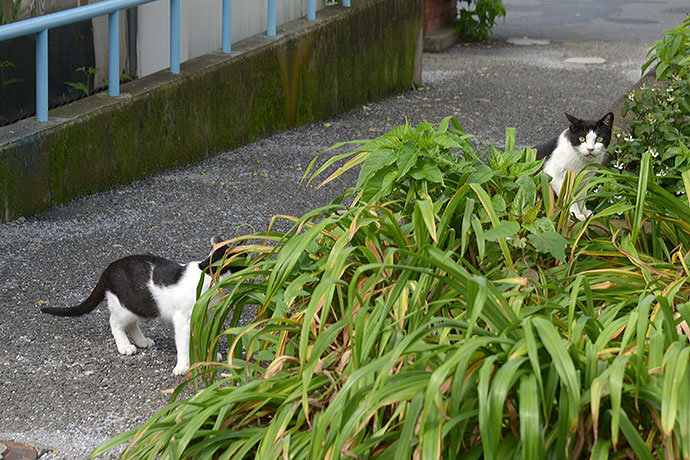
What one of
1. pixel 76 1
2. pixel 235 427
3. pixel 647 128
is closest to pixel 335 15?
pixel 76 1

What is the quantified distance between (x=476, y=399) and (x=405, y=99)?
705 centimetres

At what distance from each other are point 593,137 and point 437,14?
7.95 metres

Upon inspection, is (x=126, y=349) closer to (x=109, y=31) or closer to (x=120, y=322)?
(x=120, y=322)

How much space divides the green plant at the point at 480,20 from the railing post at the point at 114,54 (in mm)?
7250

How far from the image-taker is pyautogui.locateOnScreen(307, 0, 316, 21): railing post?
8.01 m

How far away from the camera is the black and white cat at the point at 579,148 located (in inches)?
193

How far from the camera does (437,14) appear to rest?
12477mm

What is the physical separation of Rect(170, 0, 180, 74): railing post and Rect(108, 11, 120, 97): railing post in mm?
455

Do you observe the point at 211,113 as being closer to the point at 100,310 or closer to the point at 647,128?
the point at 100,310

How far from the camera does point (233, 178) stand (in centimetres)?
630

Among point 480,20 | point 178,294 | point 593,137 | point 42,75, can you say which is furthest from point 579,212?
point 480,20

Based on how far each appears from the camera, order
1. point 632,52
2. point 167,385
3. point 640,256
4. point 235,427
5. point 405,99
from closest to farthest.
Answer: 1. point 235,427
2. point 640,256
3. point 167,385
4. point 405,99
5. point 632,52

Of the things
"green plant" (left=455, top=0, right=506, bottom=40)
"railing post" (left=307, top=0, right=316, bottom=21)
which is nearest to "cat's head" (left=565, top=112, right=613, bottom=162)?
"railing post" (left=307, top=0, right=316, bottom=21)

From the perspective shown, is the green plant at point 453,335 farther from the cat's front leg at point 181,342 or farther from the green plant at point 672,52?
the green plant at point 672,52
